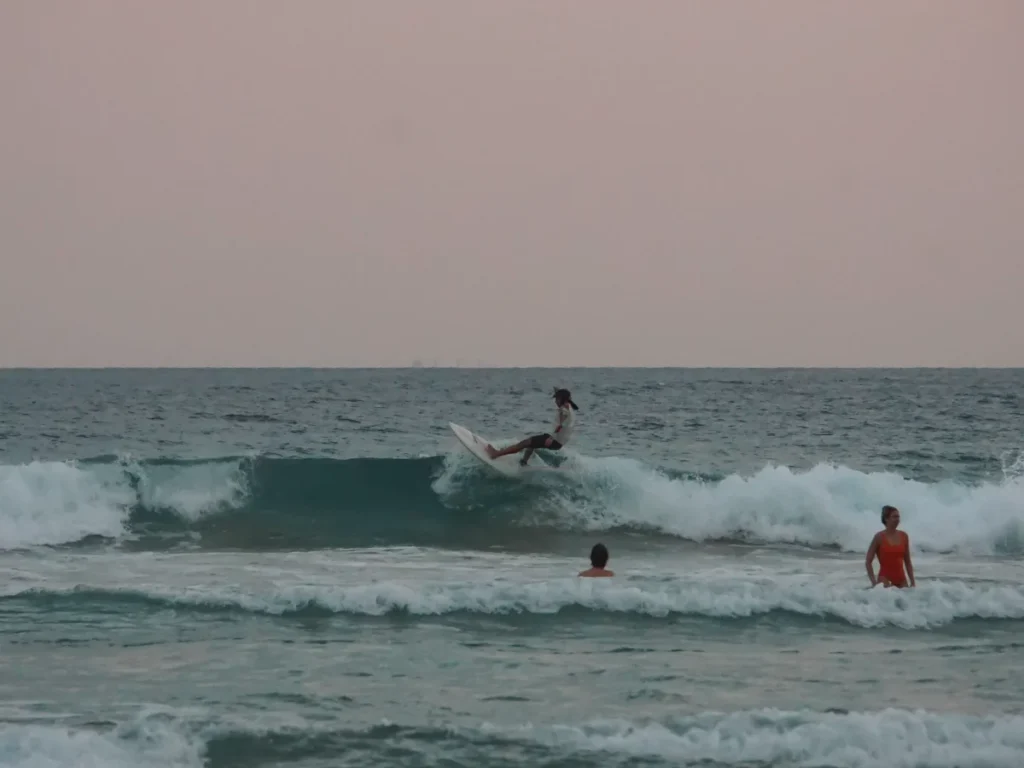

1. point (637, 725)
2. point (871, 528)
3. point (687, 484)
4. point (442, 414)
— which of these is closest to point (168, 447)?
point (442, 414)

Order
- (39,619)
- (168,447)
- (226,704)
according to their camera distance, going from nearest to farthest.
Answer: (226,704) → (39,619) → (168,447)

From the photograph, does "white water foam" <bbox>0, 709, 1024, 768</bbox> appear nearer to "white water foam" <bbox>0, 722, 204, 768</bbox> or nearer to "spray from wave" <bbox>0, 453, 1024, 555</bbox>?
"white water foam" <bbox>0, 722, 204, 768</bbox>

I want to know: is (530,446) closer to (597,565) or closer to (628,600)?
(597,565)

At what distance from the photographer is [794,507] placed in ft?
55.5

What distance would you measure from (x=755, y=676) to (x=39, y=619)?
6.34m

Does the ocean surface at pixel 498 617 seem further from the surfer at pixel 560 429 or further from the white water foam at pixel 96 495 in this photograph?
the surfer at pixel 560 429

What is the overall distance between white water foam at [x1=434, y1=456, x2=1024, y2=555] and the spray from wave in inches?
1.1

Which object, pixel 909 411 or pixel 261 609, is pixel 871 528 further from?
pixel 909 411

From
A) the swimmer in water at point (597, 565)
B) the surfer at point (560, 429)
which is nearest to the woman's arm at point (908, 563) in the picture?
the swimmer in water at point (597, 565)

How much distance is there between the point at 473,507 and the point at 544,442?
2511 millimetres

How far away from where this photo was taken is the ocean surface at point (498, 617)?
23.8 ft

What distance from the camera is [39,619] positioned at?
10.2 m

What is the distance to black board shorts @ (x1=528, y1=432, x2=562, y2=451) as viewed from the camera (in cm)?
1588

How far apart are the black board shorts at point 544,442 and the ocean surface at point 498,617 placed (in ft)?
4.17
